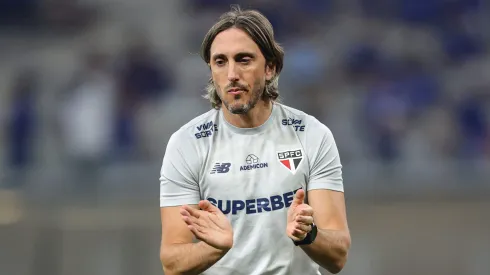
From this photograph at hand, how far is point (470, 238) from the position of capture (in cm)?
781

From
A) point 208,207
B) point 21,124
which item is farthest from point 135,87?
point 208,207

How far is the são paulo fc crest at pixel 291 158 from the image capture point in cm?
327

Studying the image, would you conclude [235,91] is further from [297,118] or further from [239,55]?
[297,118]

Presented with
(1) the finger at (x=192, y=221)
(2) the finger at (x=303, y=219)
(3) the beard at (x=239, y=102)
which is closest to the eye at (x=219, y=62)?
(3) the beard at (x=239, y=102)

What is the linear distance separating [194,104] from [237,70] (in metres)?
5.77

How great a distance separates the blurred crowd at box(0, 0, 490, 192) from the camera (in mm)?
8891

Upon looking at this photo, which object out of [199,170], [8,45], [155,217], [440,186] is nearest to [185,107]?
[155,217]

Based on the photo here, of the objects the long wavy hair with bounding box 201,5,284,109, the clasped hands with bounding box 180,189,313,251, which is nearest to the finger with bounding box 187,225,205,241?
the clasped hands with bounding box 180,189,313,251

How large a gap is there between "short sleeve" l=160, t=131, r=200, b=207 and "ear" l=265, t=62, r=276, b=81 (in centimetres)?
43

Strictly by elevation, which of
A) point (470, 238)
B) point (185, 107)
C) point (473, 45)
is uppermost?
point (473, 45)

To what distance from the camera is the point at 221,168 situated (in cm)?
329

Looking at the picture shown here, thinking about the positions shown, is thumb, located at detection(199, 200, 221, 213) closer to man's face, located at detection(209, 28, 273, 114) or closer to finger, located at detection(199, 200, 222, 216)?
finger, located at detection(199, 200, 222, 216)

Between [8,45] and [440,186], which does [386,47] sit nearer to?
[440,186]

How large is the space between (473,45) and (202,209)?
7.22 m
